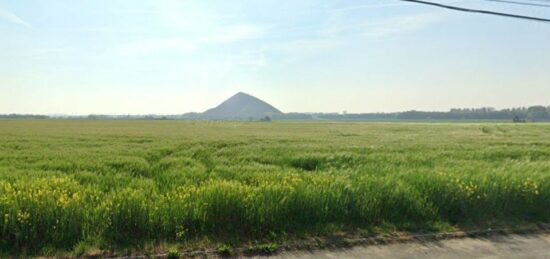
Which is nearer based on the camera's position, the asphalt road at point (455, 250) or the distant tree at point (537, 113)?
the asphalt road at point (455, 250)

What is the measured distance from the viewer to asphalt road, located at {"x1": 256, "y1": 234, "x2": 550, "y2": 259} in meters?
4.69

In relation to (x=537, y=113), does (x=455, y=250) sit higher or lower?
lower

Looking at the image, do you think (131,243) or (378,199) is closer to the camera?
(131,243)

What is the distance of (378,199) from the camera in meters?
6.17

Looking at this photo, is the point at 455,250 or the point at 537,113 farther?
the point at 537,113

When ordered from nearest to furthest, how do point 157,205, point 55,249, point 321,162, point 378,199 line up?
1. point 55,249
2. point 157,205
3. point 378,199
4. point 321,162

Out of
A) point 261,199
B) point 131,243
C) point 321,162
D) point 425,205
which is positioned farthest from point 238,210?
point 321,162

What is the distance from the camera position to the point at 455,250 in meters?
4.93

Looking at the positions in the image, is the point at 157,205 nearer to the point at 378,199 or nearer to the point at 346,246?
the point at 346,246

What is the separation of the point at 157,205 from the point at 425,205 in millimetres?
4589

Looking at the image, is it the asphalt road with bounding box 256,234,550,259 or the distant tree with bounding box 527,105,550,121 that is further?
the distant tree with bounding box 527,105,550,121

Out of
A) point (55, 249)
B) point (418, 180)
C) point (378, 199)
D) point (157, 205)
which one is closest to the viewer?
point (55, 249)

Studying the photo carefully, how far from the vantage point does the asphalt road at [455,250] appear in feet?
15.4

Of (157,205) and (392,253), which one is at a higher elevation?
(157,205)
